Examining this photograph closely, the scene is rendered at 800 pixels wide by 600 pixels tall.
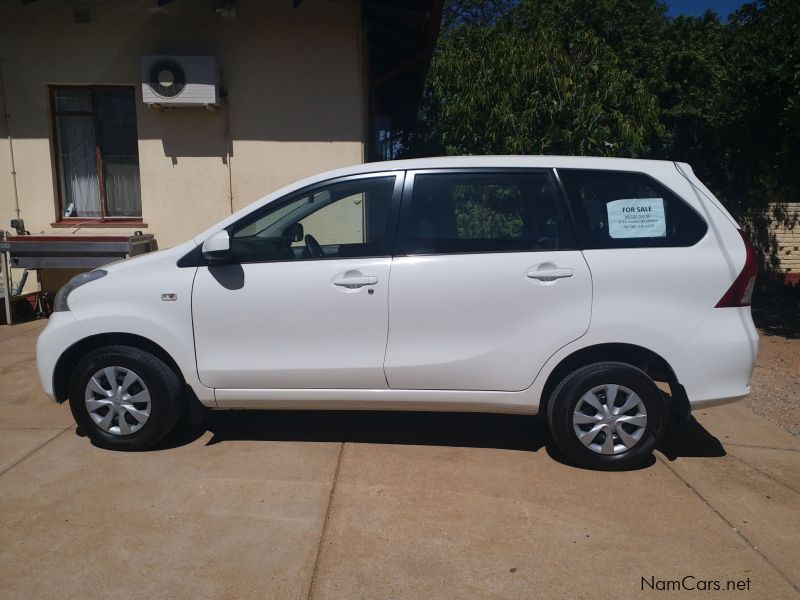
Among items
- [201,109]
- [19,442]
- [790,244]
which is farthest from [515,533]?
[790,244]

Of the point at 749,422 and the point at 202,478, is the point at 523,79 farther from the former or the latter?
the point at 202,478

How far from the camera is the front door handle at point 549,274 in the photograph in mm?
3947

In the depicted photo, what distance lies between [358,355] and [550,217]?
56.7 inches

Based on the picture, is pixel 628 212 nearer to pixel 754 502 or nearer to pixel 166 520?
pixel 754 502

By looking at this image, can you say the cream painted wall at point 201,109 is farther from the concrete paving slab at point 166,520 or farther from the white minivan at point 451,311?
the concrete paving slab at point 166,520

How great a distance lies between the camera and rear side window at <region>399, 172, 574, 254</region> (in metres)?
4.09

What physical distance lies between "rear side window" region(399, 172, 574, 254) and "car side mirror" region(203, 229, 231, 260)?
3.41ft

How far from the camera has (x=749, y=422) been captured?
17.0ft

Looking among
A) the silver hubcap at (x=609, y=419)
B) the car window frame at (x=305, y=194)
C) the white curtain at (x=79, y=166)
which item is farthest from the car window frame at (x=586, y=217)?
the white curtain at (x=79, y=166)

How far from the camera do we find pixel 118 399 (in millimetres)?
4230

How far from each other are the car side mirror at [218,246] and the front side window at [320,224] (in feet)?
0.27

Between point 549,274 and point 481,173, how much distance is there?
0.78 meters

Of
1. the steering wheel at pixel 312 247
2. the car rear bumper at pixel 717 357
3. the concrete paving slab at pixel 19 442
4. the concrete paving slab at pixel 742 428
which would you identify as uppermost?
the steering wheel at pixel 312 247

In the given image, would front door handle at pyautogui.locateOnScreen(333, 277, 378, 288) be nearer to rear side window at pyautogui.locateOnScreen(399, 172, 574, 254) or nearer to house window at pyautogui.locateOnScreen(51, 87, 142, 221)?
rear side window at pyautogui.locateOnScreen(399, 172, 574, 254)
